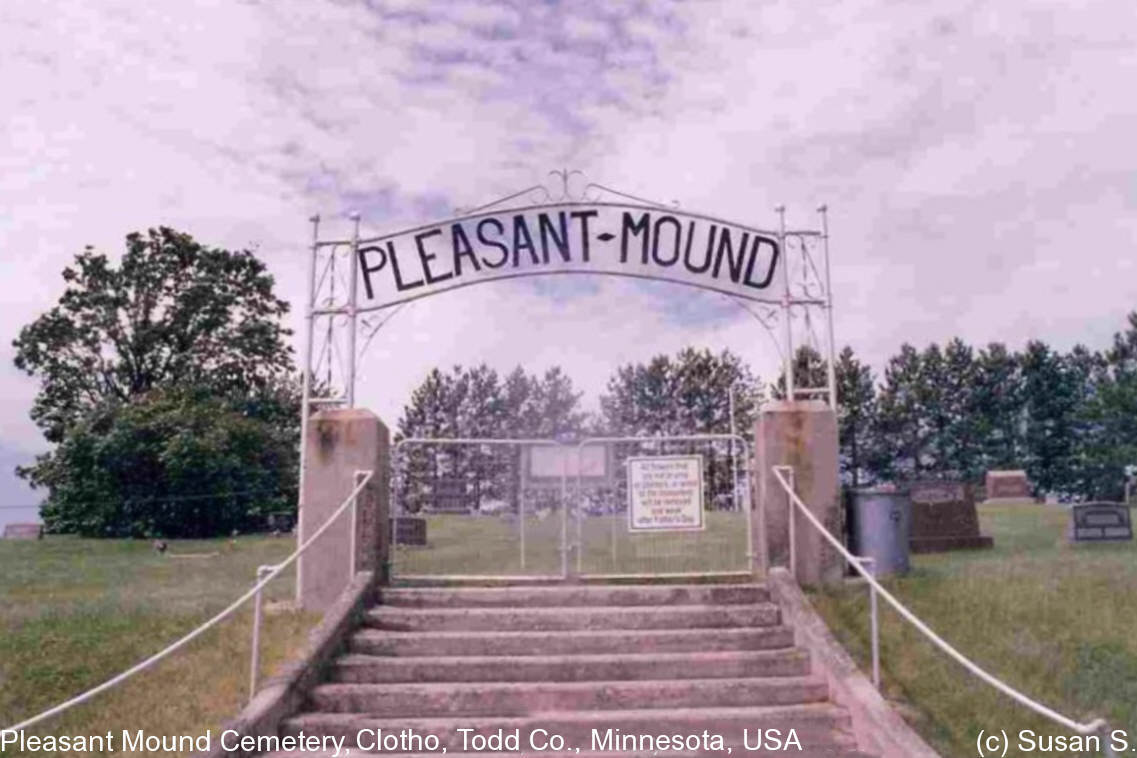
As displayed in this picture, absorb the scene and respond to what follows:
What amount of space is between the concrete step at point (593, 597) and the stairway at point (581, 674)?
0.03 feet

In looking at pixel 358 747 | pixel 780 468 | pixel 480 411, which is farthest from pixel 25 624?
pixel 480 411

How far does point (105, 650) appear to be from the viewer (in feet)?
31.4

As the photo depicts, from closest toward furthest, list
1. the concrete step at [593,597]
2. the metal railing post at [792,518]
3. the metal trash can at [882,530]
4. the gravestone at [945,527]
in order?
the concrete step at [593,597] < the metal railing post at [792,518] < the metal trash can at [882,530] < the gravestone at [945,527]

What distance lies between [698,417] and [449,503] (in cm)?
2790

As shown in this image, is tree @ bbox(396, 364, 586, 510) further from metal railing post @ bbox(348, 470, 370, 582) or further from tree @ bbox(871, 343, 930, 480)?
tree @ bbox(871, 343, 930, 480)

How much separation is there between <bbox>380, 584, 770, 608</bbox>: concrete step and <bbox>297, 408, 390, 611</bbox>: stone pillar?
75 cm

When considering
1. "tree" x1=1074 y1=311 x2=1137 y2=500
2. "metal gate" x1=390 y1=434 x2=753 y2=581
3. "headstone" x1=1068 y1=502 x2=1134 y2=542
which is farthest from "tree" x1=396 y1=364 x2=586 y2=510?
"tree" x1=1074 y1=311 x2=1137 y2=500

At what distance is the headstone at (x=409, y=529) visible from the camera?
11491 millimetres

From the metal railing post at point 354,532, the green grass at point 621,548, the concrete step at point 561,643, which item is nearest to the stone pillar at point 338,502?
the metal railing post at point 354,532

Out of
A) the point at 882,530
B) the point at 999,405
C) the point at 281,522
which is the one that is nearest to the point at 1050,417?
the point at 999,405

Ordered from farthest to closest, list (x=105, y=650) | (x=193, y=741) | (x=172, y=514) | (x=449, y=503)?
1. (x=172, y=514)
2. (x=449, y=503)
3. (x=105, y=650)
4. (x=193, y=741)

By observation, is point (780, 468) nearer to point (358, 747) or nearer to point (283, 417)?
point (358, 747)

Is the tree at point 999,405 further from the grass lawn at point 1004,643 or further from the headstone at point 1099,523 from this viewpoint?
the grass lawn at point 1004,643

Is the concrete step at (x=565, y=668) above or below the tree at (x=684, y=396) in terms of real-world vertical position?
below
